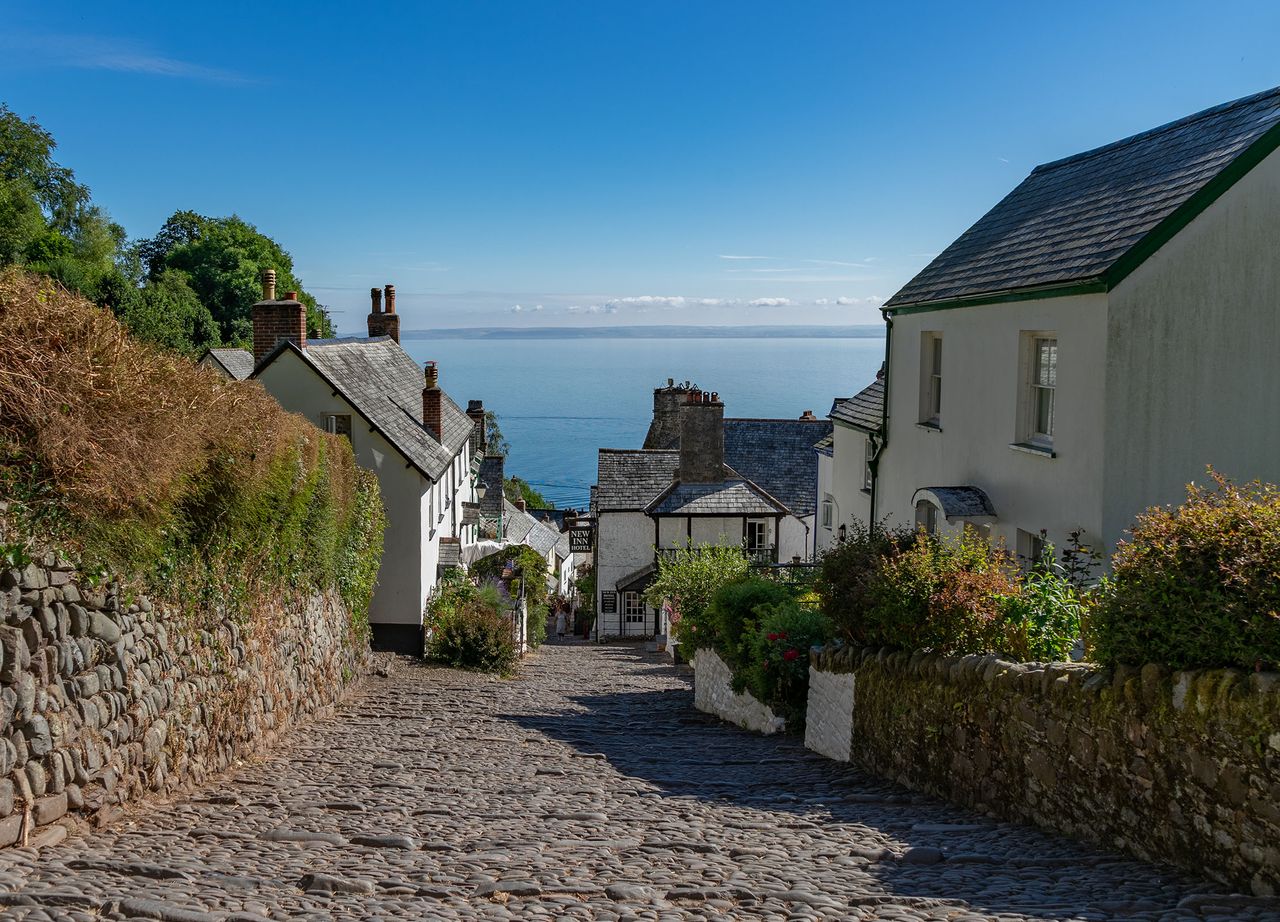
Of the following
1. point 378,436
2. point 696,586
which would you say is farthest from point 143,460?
point 378,436

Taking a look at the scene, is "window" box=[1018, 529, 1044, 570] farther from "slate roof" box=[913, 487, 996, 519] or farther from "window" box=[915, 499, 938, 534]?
"window" box=[915, 499, 938, 534]

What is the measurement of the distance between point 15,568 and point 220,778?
389 centimetres

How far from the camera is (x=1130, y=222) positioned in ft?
43.4

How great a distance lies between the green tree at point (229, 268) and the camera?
2709 inches

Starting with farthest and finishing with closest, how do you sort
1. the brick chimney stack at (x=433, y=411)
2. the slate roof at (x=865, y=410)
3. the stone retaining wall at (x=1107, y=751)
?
1. the brick chimney stack at (x=433, y=411)
2. the slate roof at (x=865, y=410)
3. the stone retaining wall at (x=1107, y=751)

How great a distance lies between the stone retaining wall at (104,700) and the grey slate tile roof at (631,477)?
26.7 meters

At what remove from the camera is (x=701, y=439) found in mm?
37188

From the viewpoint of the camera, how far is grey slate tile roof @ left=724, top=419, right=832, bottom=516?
40344 millimetres

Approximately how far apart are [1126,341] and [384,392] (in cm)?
1981

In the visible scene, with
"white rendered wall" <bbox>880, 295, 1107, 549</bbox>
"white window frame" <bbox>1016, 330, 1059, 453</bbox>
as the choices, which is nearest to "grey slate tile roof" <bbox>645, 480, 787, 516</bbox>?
"white rendered wall" <bbox>880, 295, 1107, 549</bbox>

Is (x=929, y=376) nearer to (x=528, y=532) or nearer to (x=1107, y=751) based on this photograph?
(x=1107, y=751)

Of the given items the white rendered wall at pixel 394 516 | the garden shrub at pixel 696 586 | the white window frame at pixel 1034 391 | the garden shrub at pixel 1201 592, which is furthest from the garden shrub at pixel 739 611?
the white rendered wall at pixel 394 516

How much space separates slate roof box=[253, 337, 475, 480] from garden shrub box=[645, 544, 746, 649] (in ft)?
20.9

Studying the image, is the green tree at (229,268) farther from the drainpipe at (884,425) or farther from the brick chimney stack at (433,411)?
the drainpipe at (884,425)
